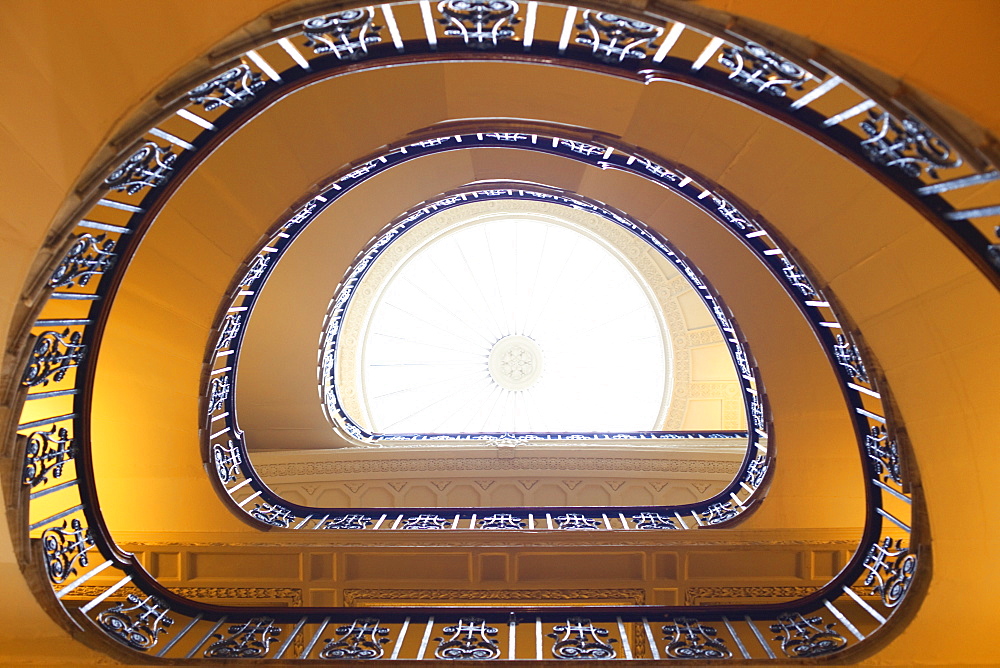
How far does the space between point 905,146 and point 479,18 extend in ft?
7.42

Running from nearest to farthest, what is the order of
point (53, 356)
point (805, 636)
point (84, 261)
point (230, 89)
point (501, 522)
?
point (230, 89) < point (84, 261) < point (53, 356) < point (805, 636) < point (501, 522)

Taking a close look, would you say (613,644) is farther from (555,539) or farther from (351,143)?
(351,143)

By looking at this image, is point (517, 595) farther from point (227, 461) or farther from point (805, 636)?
point (227, 461)

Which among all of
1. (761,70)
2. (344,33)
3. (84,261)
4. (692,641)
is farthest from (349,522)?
(761,70)

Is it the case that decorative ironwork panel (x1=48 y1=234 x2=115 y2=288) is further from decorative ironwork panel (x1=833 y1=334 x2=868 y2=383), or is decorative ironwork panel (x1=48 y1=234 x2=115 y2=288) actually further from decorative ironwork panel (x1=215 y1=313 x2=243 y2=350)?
decorative ironwork panel (x1=833 y1=334 x2=868 y2=383)

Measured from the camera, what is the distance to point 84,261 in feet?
13.9

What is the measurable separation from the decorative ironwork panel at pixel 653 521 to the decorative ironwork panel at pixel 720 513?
384 mm

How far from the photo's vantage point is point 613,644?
5273 millimetres

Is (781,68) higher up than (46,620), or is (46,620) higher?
(781,68)

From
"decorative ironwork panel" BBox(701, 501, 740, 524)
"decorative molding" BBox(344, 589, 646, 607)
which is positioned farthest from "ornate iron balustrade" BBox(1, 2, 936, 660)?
"decorative molding" BBox(344, 589, 646, 607)

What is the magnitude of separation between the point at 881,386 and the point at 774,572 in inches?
122

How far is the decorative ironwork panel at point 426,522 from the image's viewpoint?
290 inches

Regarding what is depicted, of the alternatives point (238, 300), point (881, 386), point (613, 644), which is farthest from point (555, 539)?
point (238, 300)

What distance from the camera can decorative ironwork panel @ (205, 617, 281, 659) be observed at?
497 cm
